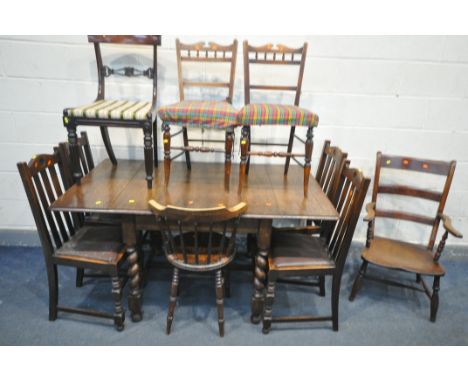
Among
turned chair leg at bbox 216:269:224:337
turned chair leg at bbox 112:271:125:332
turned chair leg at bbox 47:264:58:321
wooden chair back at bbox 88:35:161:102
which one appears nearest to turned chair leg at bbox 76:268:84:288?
turned chair leg at bbox 47:264:58:321

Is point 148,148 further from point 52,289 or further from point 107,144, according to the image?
point 52,289

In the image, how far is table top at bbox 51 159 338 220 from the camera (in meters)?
1.68

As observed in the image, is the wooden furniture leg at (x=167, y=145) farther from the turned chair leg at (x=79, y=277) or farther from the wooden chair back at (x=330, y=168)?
the wooden chair back at (x=330, y=168)

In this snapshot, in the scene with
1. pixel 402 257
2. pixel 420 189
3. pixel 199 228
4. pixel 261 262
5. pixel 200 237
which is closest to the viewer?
pixel 199 228

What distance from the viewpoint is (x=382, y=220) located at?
2643mm

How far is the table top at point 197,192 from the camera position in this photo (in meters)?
1.68

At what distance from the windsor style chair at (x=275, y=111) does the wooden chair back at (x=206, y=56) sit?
3.6 inches

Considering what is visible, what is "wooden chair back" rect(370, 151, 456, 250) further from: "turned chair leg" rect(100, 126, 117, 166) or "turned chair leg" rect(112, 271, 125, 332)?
"turned chair leg" rect(100, 126, 117, 166)

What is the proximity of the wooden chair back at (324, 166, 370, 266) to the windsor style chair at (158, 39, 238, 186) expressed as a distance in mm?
644

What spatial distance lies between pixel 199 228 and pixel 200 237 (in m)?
0.28

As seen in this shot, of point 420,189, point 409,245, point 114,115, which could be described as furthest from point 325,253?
point 114,115

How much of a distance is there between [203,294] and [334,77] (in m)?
1.68

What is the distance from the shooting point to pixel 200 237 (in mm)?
1970

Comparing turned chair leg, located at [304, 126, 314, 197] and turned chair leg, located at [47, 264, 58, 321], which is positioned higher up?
turned chair leg, located at [304, 126, 314, 197]
